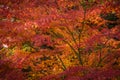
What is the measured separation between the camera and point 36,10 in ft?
19.1

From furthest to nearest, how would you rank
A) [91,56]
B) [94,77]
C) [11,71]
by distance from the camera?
[91,56] → [11,71] → [94,77]

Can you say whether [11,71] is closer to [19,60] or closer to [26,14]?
[19,60]

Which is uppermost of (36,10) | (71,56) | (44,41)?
(36,10)

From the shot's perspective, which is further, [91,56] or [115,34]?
[91,56]

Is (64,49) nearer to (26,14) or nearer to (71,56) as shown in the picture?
(71,56)

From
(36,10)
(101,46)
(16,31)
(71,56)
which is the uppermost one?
(36,10)

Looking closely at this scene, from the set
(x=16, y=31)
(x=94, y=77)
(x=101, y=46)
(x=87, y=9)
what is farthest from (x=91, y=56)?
(x=16, y=31)

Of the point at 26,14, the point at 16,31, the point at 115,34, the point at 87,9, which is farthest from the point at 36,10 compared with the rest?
the point at 115,34

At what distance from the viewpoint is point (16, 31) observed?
562 centimetres

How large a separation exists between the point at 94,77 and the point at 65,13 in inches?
76.3

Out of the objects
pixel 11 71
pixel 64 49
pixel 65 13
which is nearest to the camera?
pixel 11 71

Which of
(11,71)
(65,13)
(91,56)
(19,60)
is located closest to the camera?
(11,71)

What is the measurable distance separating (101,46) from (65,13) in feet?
5.69

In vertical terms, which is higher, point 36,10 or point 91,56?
point 36,10
